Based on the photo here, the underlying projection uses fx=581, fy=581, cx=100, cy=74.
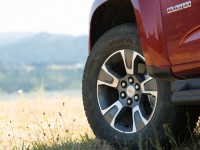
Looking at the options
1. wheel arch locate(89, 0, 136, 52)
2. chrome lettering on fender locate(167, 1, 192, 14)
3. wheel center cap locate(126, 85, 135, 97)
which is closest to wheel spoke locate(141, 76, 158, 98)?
wheel center cap locate(126, 85, 135, 97)

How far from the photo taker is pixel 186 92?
3.77 metres

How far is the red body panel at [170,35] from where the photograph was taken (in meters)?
3.71

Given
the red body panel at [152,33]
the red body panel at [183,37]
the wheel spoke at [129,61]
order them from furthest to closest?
the wheel spoke at [129,61] < the red body panel at [152,33] < the red body panel at [183,37]

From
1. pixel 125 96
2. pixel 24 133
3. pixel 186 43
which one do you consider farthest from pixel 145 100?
pixel 24 133

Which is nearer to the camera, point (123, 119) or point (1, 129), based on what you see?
point (123, 119)

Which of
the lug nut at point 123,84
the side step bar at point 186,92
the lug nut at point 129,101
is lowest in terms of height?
the lug nut at point 129,101

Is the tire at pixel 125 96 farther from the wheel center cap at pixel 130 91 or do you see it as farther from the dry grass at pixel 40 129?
the dry grass at pixel 40 129

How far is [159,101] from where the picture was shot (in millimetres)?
4156

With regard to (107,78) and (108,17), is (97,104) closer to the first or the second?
(107,78)

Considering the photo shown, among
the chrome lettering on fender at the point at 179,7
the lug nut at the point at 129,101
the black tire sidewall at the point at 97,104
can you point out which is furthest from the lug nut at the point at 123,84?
the chrome lettering on fender at the point at 179,7

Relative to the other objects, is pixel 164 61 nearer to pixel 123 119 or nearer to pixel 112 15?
pixel 123 119

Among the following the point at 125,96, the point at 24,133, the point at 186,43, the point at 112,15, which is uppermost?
the point at 112,15

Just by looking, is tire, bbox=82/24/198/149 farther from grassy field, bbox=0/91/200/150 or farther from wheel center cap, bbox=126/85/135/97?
grassy field, bbox=0/91/200/150

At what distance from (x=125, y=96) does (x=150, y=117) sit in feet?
1.16
